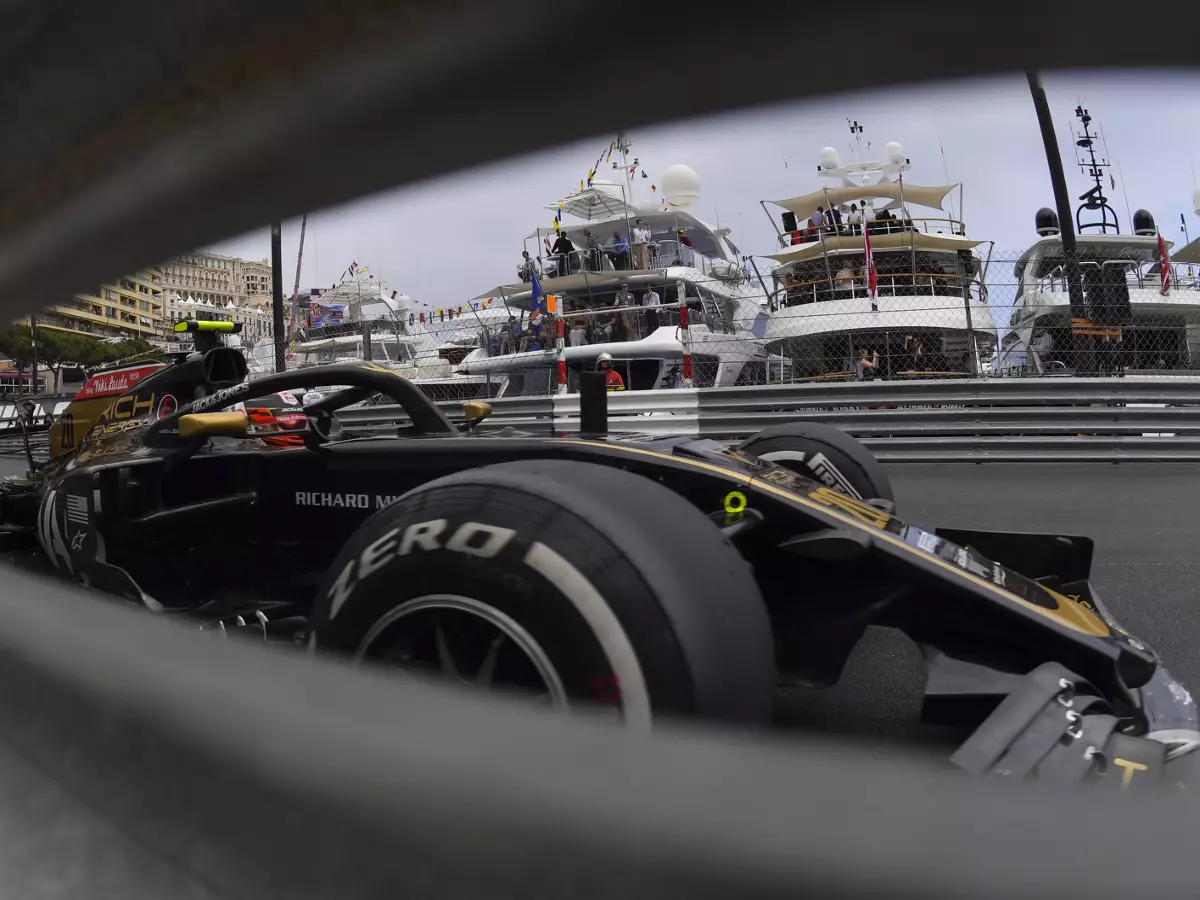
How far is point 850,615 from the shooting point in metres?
1.68

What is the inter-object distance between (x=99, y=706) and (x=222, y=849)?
0.15m

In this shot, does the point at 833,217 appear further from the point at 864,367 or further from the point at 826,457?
the point at 826,457

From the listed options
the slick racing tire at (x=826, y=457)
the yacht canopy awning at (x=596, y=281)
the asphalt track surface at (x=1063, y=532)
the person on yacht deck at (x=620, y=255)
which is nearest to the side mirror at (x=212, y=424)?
the slick racing tire at (x=826, y=457)

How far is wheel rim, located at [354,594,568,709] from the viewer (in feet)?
3.66

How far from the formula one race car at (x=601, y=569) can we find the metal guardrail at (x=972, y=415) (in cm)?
407

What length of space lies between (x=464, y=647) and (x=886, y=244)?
1560 centimetres

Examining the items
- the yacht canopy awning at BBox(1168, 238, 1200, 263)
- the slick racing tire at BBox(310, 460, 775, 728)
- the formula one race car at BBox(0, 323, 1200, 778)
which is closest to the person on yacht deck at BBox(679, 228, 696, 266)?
the yacht canopy awning at BBox(1168, 238, 1200, 263)

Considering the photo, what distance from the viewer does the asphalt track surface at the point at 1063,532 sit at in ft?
6.56

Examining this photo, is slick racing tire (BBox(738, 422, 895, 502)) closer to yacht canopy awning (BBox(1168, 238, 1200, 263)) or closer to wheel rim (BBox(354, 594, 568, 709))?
wheel rim (BBox(354, 594, 568, 709))

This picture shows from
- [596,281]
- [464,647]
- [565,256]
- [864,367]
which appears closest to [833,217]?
[596,281]

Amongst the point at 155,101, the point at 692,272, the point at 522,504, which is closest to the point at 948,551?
the point at 522,504

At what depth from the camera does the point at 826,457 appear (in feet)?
9.11

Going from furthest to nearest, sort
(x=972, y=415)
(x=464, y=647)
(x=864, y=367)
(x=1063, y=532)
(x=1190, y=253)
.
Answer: (x=1190, y=253)
(x=864, y=367)
(x=972, y=415)
(x=1063, y=532)
(x=464, y=647)

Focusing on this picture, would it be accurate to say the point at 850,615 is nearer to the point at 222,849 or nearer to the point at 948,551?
the point at 948,551
